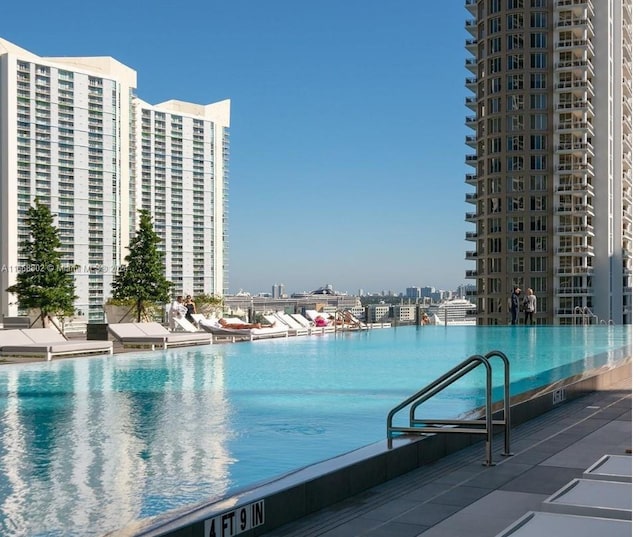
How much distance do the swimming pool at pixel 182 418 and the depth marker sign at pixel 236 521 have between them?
1.07 m

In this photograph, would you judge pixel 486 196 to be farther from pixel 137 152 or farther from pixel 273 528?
pixel 273 528

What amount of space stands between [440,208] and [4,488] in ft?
280

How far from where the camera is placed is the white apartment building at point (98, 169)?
2232 inches

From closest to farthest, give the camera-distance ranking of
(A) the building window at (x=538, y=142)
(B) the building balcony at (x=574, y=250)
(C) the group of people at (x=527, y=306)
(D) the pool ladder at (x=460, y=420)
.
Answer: (D) the pool ladder at (x=460, y=420), (C) the group of people at (x=527, y=306), (B) the building balcony at (x=574, y=250), (A) the building window at (x=538, y=142)

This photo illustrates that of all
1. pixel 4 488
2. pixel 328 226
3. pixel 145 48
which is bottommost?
pixel 4 488

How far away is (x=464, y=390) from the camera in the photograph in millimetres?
10250

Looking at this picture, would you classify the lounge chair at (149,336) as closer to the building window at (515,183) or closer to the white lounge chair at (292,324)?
the white lounge chair at (292,324)

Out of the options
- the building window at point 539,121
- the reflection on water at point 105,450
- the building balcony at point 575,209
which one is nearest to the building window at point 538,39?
the building window at point 539,121

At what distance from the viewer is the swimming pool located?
18.8ft

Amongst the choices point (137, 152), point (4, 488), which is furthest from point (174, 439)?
point (137, 152)

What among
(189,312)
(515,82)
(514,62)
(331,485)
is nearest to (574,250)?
(515,82)

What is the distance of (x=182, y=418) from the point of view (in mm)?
8930

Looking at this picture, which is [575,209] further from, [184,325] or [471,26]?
[184,325]

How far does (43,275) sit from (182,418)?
16997mm
